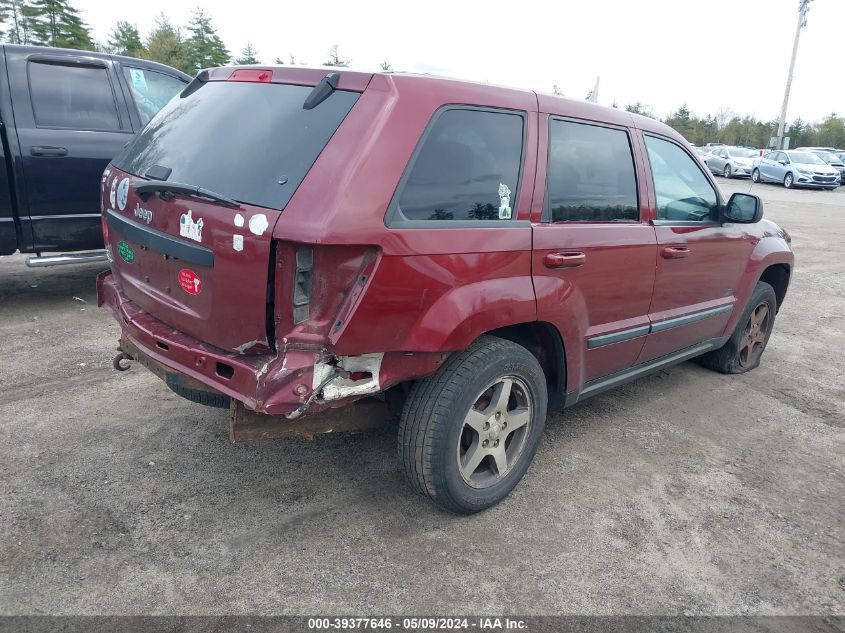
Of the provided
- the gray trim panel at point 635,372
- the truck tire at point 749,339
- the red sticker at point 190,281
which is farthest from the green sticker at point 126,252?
the truck tire at point 749,339

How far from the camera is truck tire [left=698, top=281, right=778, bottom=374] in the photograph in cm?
480

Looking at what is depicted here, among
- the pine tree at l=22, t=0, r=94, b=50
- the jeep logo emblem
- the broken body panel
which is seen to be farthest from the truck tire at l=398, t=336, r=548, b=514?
the pine tree at l=22, t=0, r=94, b=50

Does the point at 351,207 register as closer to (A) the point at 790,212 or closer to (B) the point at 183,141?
(B) the point at 183,141

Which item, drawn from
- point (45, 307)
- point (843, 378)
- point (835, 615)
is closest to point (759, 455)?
point (835, 615)

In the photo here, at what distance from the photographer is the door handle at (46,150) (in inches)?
207

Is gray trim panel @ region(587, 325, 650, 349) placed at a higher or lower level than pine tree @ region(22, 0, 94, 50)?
lower

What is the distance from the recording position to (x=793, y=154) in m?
26.4

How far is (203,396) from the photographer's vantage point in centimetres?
285

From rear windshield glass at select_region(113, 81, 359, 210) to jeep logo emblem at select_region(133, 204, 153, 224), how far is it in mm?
170

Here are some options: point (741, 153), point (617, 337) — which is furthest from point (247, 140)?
point (741, 153)

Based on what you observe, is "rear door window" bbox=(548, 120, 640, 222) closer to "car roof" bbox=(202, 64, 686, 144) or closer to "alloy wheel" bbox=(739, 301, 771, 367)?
"car roof" bbox=(202, 64, 686, 144)

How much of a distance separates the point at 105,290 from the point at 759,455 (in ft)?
12.4

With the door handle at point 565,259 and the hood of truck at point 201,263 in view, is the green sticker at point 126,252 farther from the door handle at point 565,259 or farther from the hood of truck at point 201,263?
the door handle at point 565,259

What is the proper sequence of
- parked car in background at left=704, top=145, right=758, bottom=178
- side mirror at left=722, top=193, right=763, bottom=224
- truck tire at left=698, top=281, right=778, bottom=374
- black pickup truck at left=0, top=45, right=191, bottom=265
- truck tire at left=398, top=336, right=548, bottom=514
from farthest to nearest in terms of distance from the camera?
1. parked car in background at left=704, top=145, right=758, bottom=178
2. black pickup truck at left=0, top=45, right=191, bottom=265
3. truck tire at left=698, top=281, right=778, bottom=374
4. side mirror at left=722, top=193, right=763, bottom=224
5. truck tire at left=398, top=336, right=548, bottom=514
